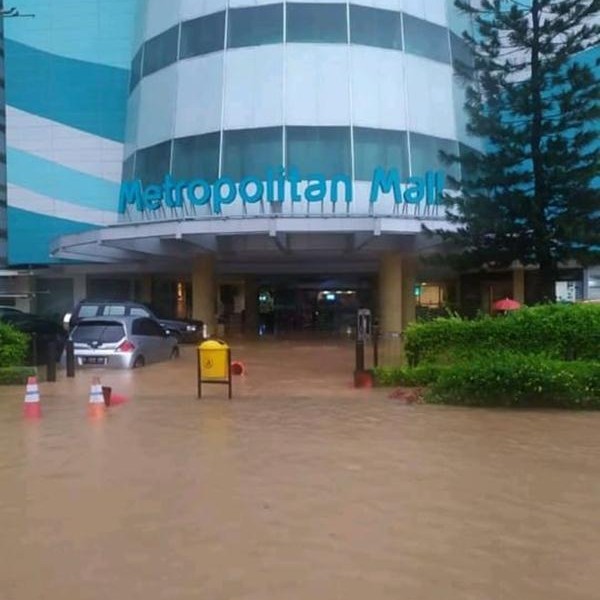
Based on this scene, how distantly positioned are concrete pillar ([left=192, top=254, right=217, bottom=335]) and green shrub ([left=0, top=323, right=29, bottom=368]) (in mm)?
14131

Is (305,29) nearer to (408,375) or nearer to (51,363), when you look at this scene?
(51,363)

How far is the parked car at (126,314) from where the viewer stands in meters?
23.0

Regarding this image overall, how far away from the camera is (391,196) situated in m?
28.7

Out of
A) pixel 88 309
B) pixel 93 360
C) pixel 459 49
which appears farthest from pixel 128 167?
pixel 93 360

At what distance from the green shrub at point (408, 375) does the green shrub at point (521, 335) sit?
43cm

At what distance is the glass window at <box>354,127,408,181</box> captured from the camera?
28734 millimetres

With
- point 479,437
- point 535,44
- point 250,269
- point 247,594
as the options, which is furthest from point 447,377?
point 250,269

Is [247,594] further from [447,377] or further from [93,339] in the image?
[93,339]

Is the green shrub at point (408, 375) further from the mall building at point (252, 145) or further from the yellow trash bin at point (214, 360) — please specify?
the mall building at point (252, 145)

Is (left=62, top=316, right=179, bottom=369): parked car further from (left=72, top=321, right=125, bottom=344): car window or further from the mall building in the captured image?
the mall building

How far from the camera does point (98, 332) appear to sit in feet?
63.5

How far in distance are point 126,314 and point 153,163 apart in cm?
1049

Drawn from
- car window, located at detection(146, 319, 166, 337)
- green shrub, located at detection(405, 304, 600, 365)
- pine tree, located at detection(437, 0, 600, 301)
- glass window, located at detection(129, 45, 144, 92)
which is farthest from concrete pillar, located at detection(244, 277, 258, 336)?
green shrub, located at detection(405, 304, 600, 365)

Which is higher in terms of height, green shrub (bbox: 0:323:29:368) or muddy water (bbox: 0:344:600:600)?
green shrub (bbox: 0:323:29:368)
